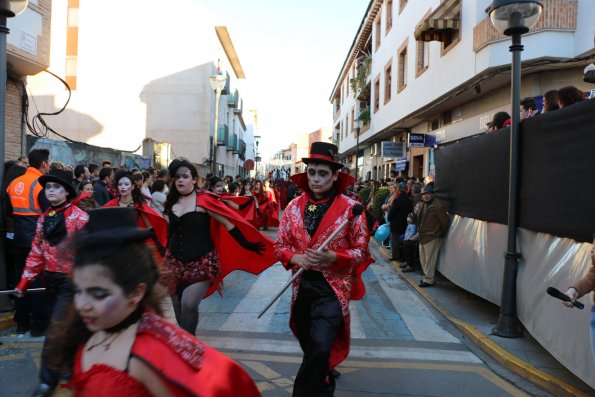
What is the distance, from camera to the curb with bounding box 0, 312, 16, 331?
5.70 m

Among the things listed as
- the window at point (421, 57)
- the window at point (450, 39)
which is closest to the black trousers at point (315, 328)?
the window at point (450, 39)

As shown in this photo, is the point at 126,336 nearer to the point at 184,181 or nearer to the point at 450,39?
the point at 184,181

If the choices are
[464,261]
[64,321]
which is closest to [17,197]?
[64,321]

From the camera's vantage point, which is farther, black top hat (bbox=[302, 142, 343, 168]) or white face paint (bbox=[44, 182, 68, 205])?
white face paint (bbox=[44, 182, 68, 205])

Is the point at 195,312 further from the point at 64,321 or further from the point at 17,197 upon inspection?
the point at 17,197

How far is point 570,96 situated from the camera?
5.15 metres

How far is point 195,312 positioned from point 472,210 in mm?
4595

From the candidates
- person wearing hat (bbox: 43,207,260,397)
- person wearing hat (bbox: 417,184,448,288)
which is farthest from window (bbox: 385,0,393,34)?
person wearing hat (bbox: 43,207,260,397)

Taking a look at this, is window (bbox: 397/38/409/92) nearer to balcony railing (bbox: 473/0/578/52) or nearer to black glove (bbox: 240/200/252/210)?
balcony railing (bbox: 473/0/578/52)

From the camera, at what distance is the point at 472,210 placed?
706 centimetres

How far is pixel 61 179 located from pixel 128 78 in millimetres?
26175

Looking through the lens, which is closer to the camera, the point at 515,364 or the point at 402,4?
the point at 515,364

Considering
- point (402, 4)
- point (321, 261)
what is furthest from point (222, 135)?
point (321, 261)

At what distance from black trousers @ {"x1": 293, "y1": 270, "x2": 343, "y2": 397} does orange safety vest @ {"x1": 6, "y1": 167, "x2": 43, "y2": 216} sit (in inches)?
155
